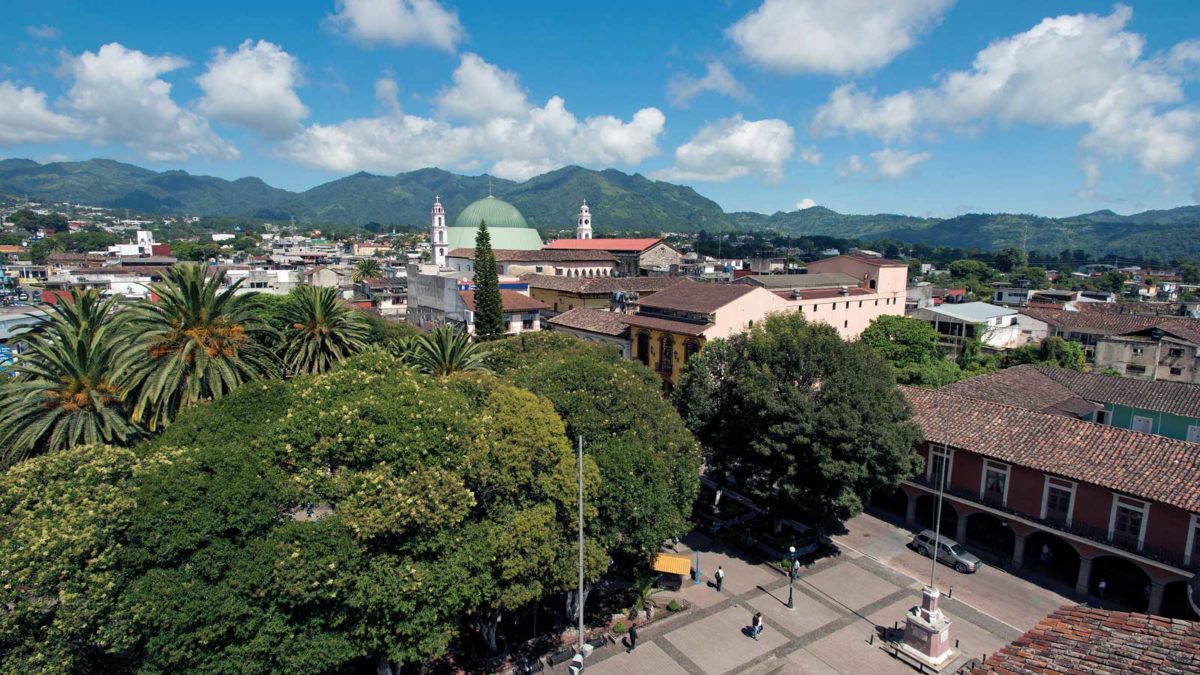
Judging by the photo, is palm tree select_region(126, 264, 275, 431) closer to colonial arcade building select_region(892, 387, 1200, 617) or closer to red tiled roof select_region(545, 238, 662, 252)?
colonial arcade building select_region(892, 387, 1200, 617)

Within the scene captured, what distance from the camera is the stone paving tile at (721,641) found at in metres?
20.8

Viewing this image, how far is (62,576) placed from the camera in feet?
44.8

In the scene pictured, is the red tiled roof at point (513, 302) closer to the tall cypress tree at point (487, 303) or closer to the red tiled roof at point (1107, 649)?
the tall cypress tree at point (487, 303)

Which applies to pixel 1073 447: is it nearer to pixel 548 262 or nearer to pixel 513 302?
pixel 513 302

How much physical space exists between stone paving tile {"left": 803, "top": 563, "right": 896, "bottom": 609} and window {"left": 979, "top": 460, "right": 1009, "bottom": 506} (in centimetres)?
628

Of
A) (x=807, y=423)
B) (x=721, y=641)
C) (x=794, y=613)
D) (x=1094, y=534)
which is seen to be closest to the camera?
(x=721, y=641)

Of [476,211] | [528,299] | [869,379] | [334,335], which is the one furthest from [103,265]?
[869,379]

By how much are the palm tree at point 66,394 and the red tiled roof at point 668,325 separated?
29.3 m

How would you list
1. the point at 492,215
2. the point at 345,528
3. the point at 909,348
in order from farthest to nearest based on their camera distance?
the point at 492,215 → the point at 909,348 → the point at 345,528

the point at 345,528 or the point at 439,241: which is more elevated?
the point at 439,241

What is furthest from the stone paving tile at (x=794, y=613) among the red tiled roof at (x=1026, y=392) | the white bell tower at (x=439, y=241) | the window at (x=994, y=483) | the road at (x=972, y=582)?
the white bell tower at (x=439, y=241)

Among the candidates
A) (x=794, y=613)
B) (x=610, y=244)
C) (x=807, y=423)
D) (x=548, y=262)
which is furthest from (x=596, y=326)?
(x=610, y=244)

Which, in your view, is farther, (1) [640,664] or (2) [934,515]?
(2) [934,515]

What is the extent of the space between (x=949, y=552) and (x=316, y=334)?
31.0 meters
